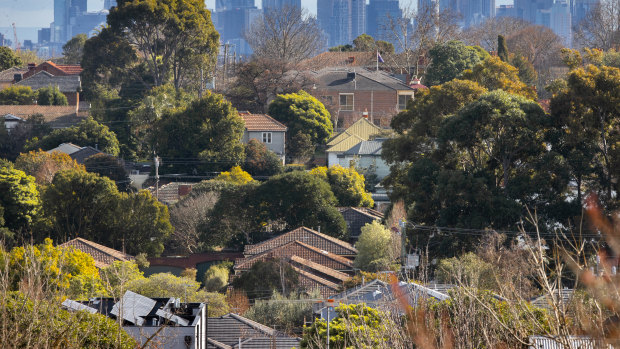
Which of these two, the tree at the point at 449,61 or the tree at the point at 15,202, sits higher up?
the tree at the point at 449,61

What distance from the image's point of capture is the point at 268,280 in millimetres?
27266

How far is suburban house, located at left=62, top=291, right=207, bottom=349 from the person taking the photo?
16.4 metres

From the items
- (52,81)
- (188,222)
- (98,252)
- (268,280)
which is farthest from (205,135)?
(52,81)

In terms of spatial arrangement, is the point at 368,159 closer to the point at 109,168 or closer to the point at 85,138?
the point at 109,168

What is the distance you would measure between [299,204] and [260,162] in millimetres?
9866

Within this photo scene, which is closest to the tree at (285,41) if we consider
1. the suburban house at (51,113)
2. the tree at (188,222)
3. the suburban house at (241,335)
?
the suburban house at (51,113)

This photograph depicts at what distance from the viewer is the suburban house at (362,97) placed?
59.3 metres

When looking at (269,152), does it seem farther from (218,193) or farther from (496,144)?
(496,144)

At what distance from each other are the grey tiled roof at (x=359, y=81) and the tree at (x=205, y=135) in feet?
54.0

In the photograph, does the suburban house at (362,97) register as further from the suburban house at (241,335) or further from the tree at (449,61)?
the suburban house at (241,335)

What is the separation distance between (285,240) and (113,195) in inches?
258

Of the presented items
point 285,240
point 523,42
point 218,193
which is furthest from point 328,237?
point 523,42

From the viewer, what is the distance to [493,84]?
33.7 m

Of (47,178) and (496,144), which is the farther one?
(47,178)
